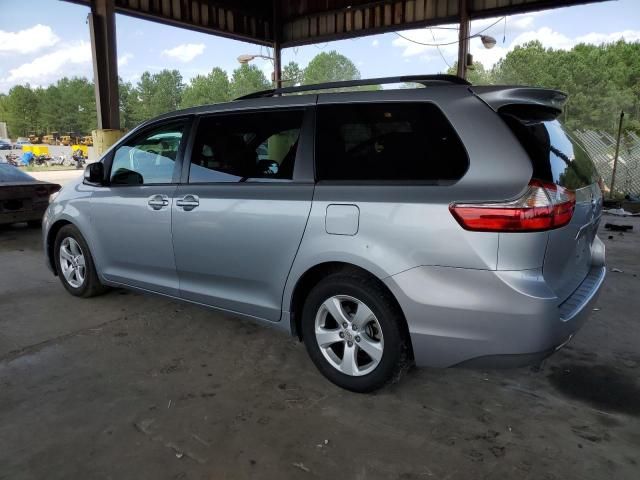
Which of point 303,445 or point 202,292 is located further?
point 202,292

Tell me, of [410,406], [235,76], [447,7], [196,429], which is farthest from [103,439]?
[235,76]

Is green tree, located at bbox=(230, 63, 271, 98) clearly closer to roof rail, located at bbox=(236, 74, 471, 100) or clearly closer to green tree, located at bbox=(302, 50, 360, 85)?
green tree, located at bbox=(302, 50, 360, 85)

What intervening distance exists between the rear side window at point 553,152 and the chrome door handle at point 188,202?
2066 mm

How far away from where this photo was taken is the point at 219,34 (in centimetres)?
1309

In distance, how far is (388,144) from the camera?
2682mm

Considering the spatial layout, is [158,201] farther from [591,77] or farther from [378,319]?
[591,77]

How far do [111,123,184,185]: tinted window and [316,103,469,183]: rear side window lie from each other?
135 cm

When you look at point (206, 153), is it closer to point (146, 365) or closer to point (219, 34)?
point (146, 365)

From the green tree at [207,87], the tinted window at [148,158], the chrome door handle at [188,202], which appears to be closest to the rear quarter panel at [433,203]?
the chrome door handle at [188,202]

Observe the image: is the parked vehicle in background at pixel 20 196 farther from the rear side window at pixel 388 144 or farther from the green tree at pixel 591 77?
the green tree at pixel 591 77

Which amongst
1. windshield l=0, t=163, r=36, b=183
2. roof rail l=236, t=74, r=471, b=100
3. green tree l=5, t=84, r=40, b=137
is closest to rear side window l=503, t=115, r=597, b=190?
roof rail l=236, t=74, r=471, b=100

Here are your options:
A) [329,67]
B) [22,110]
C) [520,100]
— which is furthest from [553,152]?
[22,110]

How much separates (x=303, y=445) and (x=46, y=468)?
3.90ft

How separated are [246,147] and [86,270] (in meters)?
2.18
